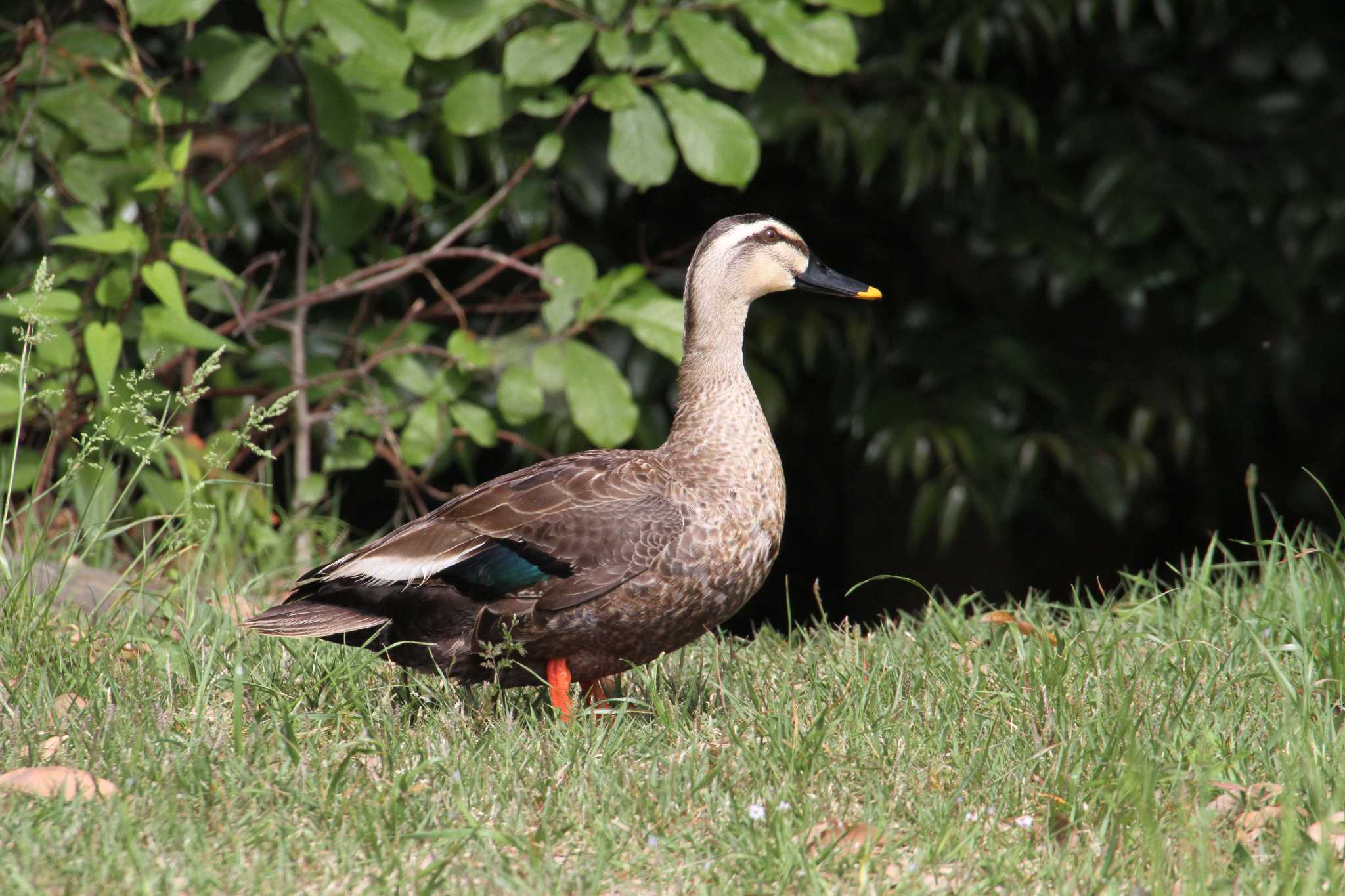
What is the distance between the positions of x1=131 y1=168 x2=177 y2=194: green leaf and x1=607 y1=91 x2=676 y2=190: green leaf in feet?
4.51

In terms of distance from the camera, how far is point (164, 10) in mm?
4395

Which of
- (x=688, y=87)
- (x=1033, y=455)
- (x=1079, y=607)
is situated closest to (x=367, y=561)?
(x=1079, y=607)

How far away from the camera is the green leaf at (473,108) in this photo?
489cm

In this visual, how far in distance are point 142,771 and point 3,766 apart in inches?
11.9

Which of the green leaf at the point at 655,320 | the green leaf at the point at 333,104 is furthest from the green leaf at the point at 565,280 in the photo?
the green leaf at the point at 333,104

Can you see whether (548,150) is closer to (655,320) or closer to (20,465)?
(655,320)

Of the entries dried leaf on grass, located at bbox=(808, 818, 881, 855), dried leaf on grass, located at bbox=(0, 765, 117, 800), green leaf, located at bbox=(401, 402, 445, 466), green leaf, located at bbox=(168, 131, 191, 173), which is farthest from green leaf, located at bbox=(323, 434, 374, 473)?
dried leaf on grass, located at bbox=(808, 818, 881, 855)

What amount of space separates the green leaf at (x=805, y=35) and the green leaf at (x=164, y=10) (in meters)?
1.66

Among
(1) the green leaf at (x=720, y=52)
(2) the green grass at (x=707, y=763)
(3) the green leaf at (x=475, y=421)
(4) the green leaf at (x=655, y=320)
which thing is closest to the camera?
(2) the green grass at (x=707, y=763)

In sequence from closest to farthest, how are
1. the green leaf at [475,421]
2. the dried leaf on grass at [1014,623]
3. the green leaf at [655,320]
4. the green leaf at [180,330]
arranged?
the dried leaf on grass at [1014,623], the green leaf at [180,330], the green leaf at [655,320], the green leaf at [475,421]

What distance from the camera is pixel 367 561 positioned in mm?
3592

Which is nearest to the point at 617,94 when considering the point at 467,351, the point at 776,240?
the point at 776,240

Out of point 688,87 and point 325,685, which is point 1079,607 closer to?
point 325,685

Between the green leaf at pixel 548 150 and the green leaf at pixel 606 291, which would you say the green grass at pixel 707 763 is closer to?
the green leaf at pixel 606 291
